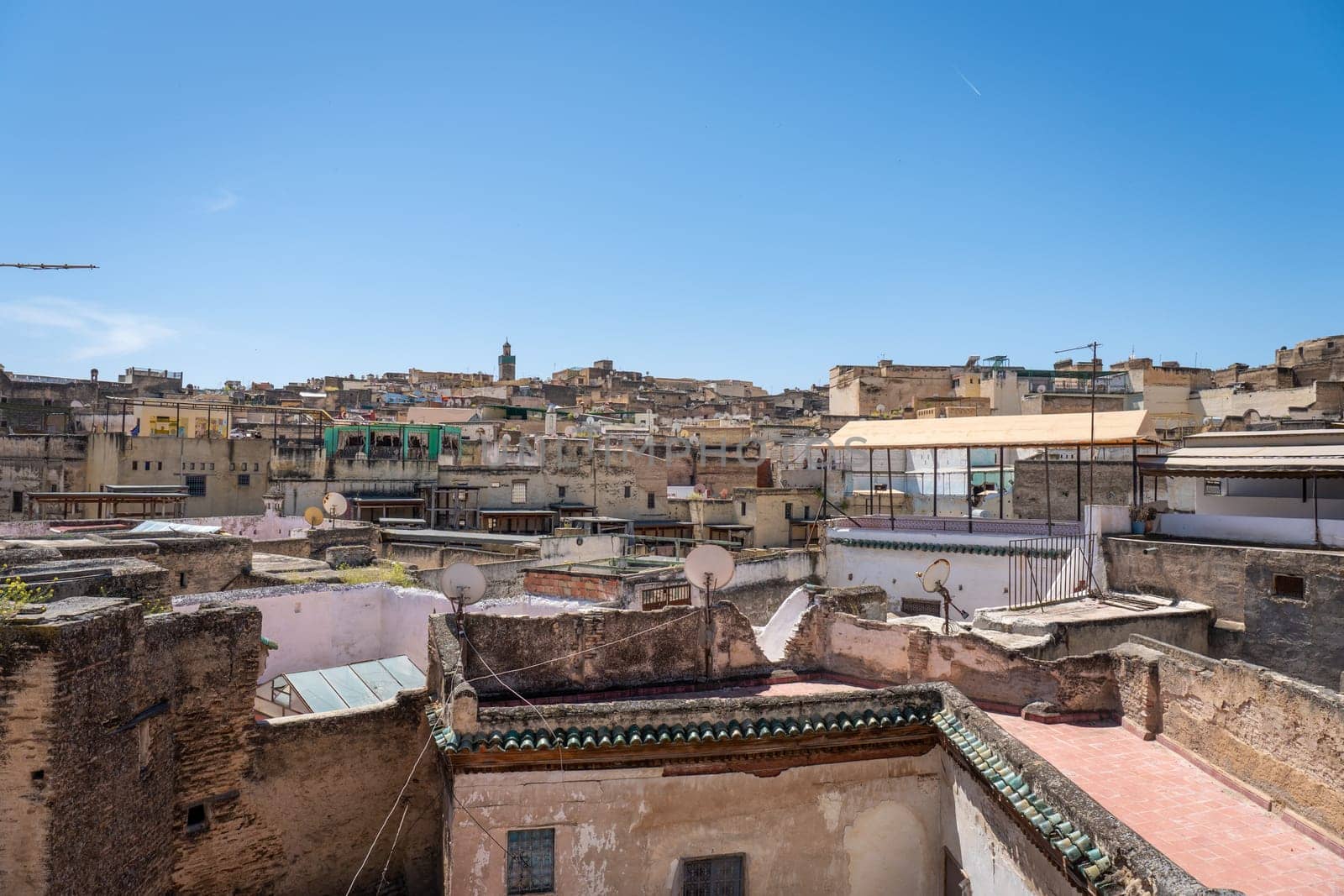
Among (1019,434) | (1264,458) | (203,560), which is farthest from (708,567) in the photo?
(1264,458)

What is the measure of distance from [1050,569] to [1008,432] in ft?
10.4

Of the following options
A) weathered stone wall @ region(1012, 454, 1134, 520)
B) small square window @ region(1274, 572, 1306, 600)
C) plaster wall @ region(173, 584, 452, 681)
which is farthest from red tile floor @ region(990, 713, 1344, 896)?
weathered stone wall @ region(1012, 454, 1134, 520)

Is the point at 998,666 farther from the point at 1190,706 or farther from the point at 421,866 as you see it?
the point at 421,866

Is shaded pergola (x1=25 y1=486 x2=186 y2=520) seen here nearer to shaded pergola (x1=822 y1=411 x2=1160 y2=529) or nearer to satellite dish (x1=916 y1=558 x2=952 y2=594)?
shaded pergola (x1=822 y1=411 x2=1160 y2=529)

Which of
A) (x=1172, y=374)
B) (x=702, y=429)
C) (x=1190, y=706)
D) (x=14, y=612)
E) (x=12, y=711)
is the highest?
→ (x=1172, y=374)

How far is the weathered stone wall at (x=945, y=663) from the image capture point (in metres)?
10.5

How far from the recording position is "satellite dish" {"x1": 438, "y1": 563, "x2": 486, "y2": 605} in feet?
31.8

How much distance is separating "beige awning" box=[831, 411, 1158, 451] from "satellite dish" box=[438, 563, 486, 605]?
12.1 metres

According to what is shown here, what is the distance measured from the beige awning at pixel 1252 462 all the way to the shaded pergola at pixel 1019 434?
0.48 m

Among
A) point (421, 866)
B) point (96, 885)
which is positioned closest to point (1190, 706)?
point (421, 866)

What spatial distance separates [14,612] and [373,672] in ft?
18.5

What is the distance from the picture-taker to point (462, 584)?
973 centimetres

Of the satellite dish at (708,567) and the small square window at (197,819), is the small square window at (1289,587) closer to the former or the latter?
the satellite dish at (708,567)

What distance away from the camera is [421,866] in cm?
1004
